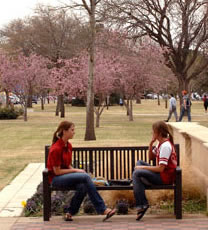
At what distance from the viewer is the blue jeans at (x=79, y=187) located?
268 inches

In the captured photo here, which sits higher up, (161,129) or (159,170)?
(161,129)

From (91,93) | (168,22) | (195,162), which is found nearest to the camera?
(195,162)

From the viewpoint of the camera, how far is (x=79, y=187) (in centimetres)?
688

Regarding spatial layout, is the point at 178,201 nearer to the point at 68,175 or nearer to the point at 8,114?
the point at 68,175

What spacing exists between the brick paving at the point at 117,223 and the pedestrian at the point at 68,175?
5.6 inches

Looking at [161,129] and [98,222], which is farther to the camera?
[161,129]

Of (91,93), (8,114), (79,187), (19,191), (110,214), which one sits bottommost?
(8,114)

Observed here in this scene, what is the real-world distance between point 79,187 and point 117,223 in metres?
0.62

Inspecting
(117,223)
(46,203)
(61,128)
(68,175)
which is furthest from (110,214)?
(61,128)

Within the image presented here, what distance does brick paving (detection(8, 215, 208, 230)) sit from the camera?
6.44m

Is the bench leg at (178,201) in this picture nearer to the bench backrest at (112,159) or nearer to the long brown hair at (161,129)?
the long brown hair at (161,129)

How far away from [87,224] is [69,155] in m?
0.86

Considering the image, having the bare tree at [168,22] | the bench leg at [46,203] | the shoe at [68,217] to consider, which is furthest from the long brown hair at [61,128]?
the bare tree at [168,22]

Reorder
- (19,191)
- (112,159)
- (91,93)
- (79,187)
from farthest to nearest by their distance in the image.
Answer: (91,93), (19,191), (112,159), (79,187)
